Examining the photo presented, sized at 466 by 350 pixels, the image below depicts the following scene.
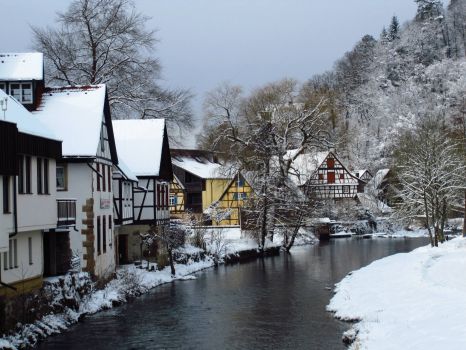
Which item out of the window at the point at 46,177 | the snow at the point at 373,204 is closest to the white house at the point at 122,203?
the window at the point at 46,177

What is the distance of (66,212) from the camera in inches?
1085

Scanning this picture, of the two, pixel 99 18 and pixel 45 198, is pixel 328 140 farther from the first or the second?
pixel 45 198

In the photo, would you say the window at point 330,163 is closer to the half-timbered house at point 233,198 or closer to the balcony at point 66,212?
the half-timbered house at point 233,198

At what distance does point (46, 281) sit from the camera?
2388cm

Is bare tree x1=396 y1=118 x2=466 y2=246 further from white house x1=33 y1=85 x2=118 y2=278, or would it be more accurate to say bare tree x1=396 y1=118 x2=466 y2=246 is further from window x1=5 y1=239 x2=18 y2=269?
window x1=5 y1=239 x2=18 y2=269

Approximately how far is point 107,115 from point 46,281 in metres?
11.0

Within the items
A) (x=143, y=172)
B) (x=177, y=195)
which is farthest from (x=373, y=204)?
(x=143, y=172)

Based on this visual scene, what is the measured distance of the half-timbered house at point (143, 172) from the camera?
39906 mm

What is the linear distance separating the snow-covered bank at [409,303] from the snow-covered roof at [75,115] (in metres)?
12.8

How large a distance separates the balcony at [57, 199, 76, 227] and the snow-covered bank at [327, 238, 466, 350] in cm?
1138

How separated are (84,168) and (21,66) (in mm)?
5887

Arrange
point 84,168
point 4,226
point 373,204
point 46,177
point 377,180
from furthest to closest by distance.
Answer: point 377,180
point 373,204
point 84,168
point 46,177
point 4,226

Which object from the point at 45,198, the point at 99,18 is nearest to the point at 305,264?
the point at 99,18

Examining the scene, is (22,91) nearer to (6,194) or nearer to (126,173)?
(126,173)
